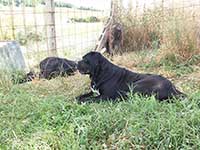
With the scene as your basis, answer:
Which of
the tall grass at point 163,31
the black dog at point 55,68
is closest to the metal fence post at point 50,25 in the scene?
the black dog at point 55,68

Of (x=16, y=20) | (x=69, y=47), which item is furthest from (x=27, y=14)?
(x=69, y=47)

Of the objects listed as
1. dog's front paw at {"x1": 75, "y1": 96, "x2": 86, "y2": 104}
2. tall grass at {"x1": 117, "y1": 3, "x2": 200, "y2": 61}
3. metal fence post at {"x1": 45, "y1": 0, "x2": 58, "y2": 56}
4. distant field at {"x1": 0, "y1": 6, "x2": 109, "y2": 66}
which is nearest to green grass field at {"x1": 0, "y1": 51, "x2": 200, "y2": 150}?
dog's front paw at {"x1": 75, "y1": 96, "x2": 86, "y2": 104}

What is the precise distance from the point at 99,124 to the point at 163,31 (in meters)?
3.56

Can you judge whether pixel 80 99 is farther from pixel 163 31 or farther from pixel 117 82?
pixel 163 31

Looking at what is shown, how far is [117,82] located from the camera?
4375mm

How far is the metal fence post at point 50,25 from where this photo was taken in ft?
22.2

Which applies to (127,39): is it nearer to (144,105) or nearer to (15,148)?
(144,105)

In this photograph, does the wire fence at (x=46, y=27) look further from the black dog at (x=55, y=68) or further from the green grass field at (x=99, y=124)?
the green grass field at (x=99, y=124)

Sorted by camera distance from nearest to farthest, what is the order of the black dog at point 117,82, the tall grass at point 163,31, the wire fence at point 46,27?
the black dog at point 117,82, the tall grass at point 163,31, the wire fence at point 46,27

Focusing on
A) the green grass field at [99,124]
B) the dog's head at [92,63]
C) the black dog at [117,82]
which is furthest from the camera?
the dog's head at [92,63]

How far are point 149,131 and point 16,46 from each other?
3996 millimetres

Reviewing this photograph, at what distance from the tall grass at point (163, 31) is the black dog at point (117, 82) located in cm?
167

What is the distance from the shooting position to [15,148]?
281 cm

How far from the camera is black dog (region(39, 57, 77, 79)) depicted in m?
5.68
